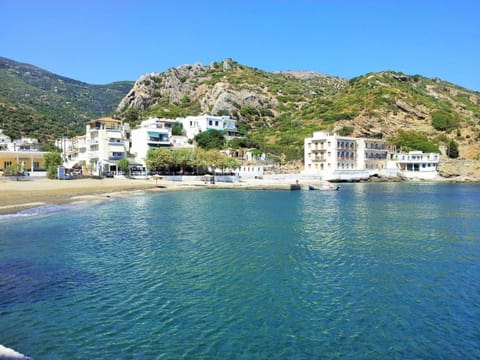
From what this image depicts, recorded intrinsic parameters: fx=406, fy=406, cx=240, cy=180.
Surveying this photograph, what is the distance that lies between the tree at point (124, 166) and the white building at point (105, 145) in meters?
3.41

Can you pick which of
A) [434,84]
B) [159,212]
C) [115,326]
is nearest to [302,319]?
[115,326]

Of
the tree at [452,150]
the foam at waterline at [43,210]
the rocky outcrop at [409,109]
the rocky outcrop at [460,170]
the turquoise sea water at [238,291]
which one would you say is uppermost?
the rocky outcrop at [409,109]

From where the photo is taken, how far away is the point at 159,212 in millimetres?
38250

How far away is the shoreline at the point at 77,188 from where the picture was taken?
141 feet

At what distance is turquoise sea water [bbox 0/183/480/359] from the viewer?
10898 mm

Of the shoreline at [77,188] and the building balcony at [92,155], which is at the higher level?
the building balcony at [92,155]

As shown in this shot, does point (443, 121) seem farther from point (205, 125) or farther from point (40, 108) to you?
point (40, 108)

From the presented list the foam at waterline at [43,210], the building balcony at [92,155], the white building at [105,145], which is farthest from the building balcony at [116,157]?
the foam at waterline at [43,210]

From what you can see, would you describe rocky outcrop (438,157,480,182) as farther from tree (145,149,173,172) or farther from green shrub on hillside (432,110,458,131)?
tree (145,149,173,172)

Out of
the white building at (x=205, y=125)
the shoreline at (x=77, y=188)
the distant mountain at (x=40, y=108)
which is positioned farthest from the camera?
the distant mountain at (x=40, y=108)

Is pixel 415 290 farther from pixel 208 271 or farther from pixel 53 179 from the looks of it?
pixel 53 179

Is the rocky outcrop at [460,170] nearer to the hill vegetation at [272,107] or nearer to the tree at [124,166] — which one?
the hill vegetation at [272,107]

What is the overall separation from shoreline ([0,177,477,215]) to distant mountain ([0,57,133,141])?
2417 inches

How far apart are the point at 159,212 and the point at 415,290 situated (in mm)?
26829
